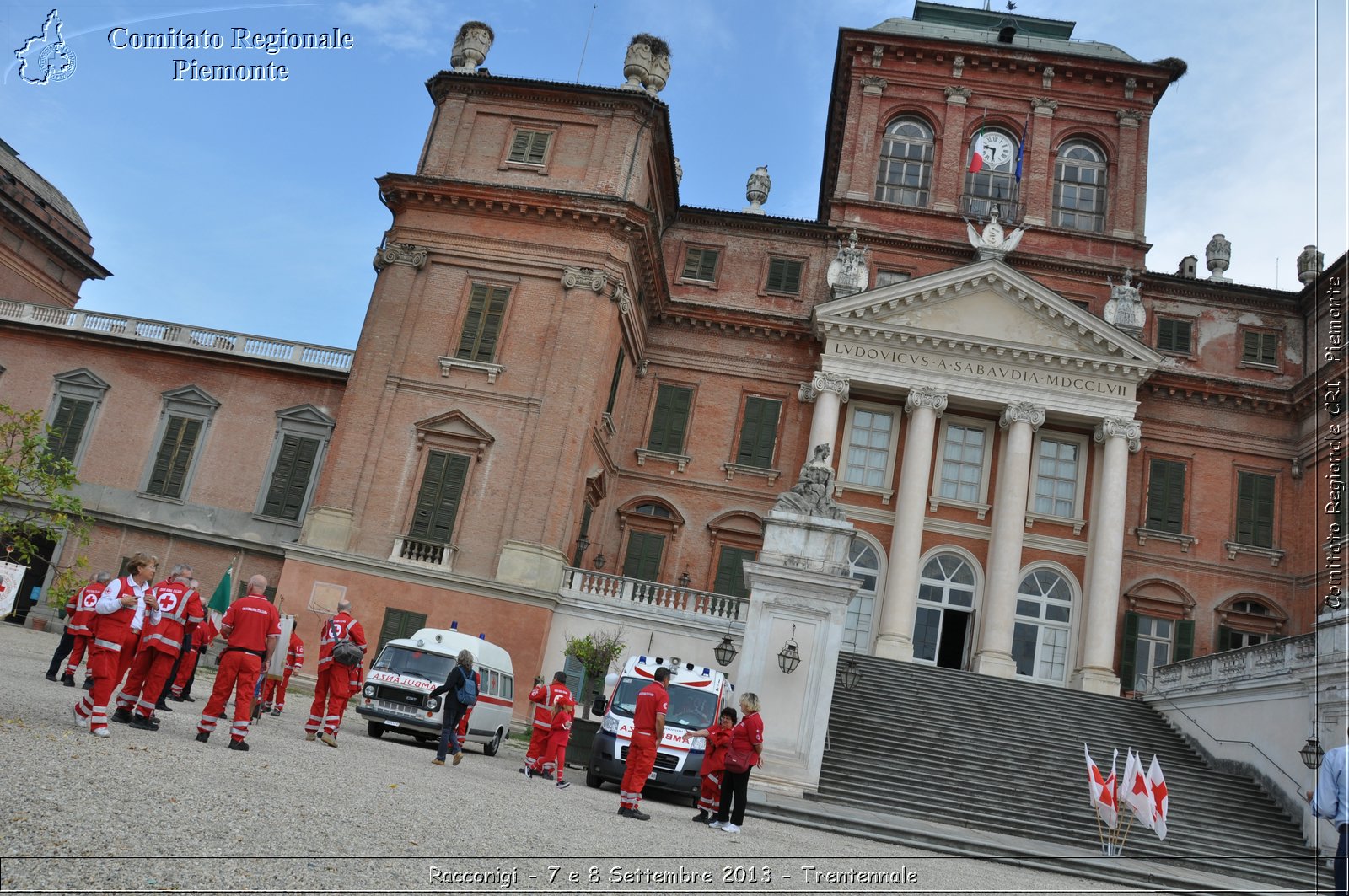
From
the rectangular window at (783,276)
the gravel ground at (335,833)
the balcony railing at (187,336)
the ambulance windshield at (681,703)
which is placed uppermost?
the rectangular window at (783,276)

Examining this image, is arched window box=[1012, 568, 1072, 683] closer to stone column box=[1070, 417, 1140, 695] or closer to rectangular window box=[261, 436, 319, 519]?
stone column box=[1070, 417, 1140, 695]

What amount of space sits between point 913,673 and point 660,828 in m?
15.7

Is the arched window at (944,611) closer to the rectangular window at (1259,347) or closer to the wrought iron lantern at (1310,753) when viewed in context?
the rectangular window at (1259,347)

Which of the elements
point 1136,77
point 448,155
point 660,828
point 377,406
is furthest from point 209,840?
point 1136,77

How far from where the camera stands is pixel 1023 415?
98.7 feet

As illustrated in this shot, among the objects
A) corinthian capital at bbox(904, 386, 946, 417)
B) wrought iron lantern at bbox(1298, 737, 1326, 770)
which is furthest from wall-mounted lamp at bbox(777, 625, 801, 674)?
corinthian capital at bbox(904, 386, 946, 417)

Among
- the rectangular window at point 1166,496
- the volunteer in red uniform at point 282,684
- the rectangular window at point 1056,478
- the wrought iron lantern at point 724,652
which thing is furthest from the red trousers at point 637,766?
the rectangular window at point 1166,496

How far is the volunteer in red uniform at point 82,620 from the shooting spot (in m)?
13.5

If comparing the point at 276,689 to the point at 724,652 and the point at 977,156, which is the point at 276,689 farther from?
the point at 977,156

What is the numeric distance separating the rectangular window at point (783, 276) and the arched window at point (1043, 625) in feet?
37.2

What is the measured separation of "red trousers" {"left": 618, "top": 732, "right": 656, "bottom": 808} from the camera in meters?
12.5

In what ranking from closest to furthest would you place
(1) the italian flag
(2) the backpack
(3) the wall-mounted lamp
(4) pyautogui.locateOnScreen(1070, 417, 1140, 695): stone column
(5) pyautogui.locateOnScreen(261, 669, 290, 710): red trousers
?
(2) the backpack
(5) pyautogui.locateOnScreen(261, 669, 290, 710): red trousers
(3) the wall-mounted lamp
(4) pyautogui.locateOnScreen(1070, 417, 1140, 695): stone column
(1) the italian flag

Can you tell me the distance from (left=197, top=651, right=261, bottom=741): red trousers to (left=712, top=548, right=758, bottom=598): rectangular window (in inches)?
783

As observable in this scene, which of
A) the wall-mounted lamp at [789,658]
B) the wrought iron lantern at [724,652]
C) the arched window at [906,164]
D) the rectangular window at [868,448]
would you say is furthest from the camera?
the arched window at [906,164]
